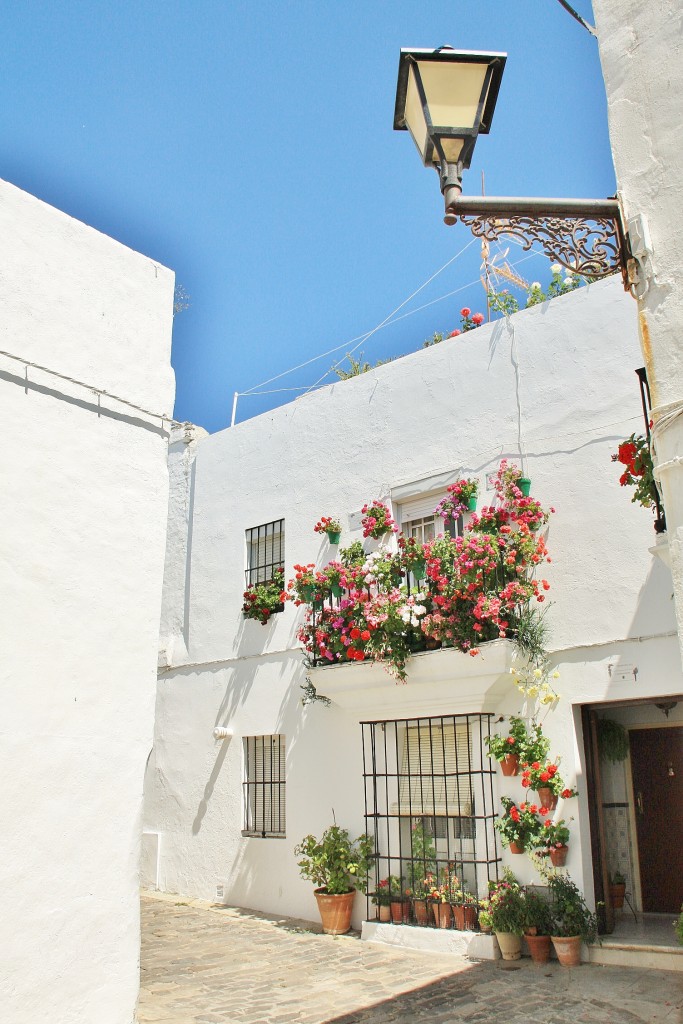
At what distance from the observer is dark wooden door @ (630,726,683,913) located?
979cm

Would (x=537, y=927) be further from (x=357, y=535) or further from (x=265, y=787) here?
(x=357, y=535)

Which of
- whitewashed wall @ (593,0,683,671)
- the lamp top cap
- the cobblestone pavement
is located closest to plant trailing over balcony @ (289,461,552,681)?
the cobblestone pavement

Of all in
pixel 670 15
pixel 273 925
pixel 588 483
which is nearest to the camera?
pixel 670 15

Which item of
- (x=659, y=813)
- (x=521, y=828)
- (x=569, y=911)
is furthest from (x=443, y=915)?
(x=659, y=813)

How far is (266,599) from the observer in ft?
36.2

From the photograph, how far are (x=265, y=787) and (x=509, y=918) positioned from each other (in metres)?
3.90

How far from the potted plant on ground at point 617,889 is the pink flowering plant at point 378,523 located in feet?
14.7

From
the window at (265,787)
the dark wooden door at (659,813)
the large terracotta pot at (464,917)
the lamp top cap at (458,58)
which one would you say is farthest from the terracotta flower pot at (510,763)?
the lamp top cap at (458,58)

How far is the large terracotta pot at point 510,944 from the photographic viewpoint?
26.0 feet

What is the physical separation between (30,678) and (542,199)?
3.83 meters

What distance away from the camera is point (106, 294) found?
6039mm

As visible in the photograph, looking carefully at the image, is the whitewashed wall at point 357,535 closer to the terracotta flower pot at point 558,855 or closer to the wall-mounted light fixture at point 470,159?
the terracotta flower pot at point 558,855

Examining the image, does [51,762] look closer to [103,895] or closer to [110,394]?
[103,895]

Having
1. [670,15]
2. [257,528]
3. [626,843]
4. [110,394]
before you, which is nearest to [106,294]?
[110,394]
